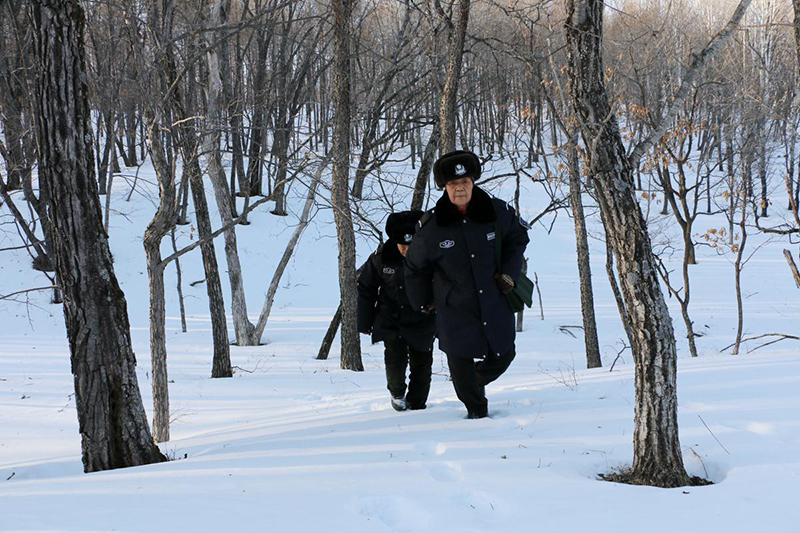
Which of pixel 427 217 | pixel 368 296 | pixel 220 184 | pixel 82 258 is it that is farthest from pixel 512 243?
pixel 220 184

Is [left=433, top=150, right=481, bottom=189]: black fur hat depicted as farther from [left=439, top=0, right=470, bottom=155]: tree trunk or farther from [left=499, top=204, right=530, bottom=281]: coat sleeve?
[left=439, top=0, right=470, bottom=155]: tree trunk

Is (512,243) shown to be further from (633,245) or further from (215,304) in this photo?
(215,304)

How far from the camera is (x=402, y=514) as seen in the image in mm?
2916

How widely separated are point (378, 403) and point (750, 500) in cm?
367

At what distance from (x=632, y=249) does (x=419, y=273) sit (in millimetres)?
1701

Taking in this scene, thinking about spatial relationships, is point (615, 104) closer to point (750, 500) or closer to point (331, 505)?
point (750, 500)

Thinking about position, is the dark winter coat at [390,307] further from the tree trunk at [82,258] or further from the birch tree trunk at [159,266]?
the birch tree trunk at [159,266]

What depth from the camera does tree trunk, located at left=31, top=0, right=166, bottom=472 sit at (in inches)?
160

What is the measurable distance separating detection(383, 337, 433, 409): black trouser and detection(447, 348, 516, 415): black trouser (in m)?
0.60

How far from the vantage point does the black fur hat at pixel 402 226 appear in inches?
201

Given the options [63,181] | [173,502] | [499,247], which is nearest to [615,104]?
[499,247]

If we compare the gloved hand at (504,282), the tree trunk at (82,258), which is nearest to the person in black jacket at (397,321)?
the gloved hand at (504,282)

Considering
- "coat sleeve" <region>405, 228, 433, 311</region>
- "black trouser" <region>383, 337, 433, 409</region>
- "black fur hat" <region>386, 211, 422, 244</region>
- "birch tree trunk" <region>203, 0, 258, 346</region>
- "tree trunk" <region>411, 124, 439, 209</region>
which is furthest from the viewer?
"tree trunk" <region>411, 124, 439, 209</region>

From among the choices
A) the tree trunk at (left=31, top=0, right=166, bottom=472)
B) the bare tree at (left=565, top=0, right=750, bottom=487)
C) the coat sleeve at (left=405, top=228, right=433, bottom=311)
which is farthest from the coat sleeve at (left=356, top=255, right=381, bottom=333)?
the bare tree at (left=565, top=0, right=750, bottom=487)
